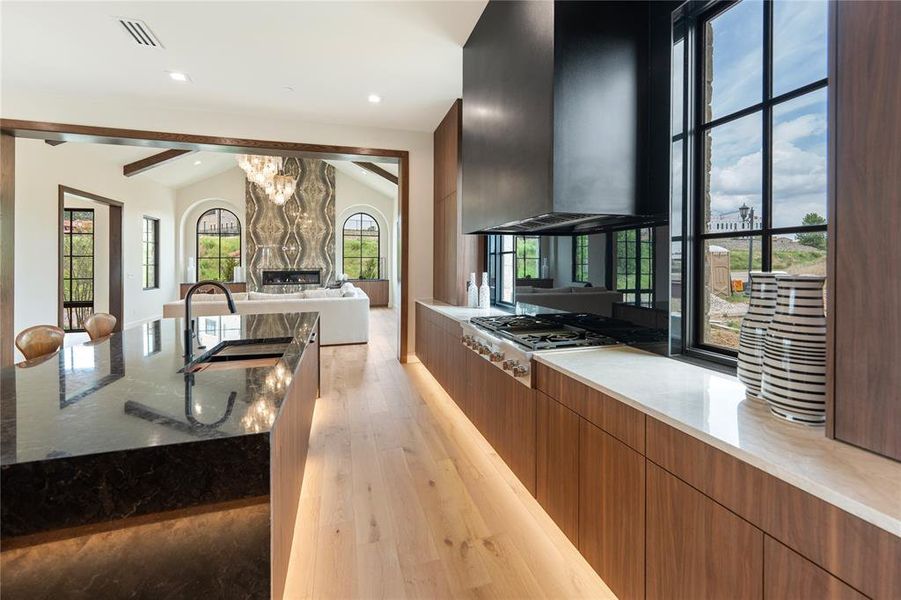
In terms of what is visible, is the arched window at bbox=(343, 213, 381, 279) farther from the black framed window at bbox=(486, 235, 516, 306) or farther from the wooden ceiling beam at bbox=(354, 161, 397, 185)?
the black framed window at bbox=(486, 235, 516, 306)

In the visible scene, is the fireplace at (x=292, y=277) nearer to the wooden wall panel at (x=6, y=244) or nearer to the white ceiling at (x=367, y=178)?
the white ceiling at (x=367, y=178)

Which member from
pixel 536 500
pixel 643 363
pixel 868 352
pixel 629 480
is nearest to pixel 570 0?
pixel 643 363

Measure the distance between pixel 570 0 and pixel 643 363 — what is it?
1675 mm

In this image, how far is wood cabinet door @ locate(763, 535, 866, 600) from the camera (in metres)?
0.77

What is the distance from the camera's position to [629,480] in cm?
130

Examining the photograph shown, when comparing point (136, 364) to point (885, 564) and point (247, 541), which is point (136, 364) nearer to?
point (247, 541)

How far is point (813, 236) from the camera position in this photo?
4.39 ft

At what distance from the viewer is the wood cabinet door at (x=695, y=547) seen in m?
0.93

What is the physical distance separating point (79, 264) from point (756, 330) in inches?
Result: 393

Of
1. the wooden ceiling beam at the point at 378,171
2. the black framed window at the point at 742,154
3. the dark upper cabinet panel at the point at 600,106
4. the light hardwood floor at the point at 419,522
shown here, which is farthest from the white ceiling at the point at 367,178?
the black framed window at the point at 742,154

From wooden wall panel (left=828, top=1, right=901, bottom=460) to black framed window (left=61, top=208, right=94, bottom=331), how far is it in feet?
32.7

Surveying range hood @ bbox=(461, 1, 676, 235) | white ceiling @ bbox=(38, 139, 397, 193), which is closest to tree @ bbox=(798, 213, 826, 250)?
range hood @ bbox=(461, 1, 676, 235)

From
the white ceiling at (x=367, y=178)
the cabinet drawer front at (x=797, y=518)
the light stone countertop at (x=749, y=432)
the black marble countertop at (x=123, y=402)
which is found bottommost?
the cabinet drawer front at (x=797, y=518)

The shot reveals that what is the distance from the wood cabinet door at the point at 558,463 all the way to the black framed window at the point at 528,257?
1.30 metres
